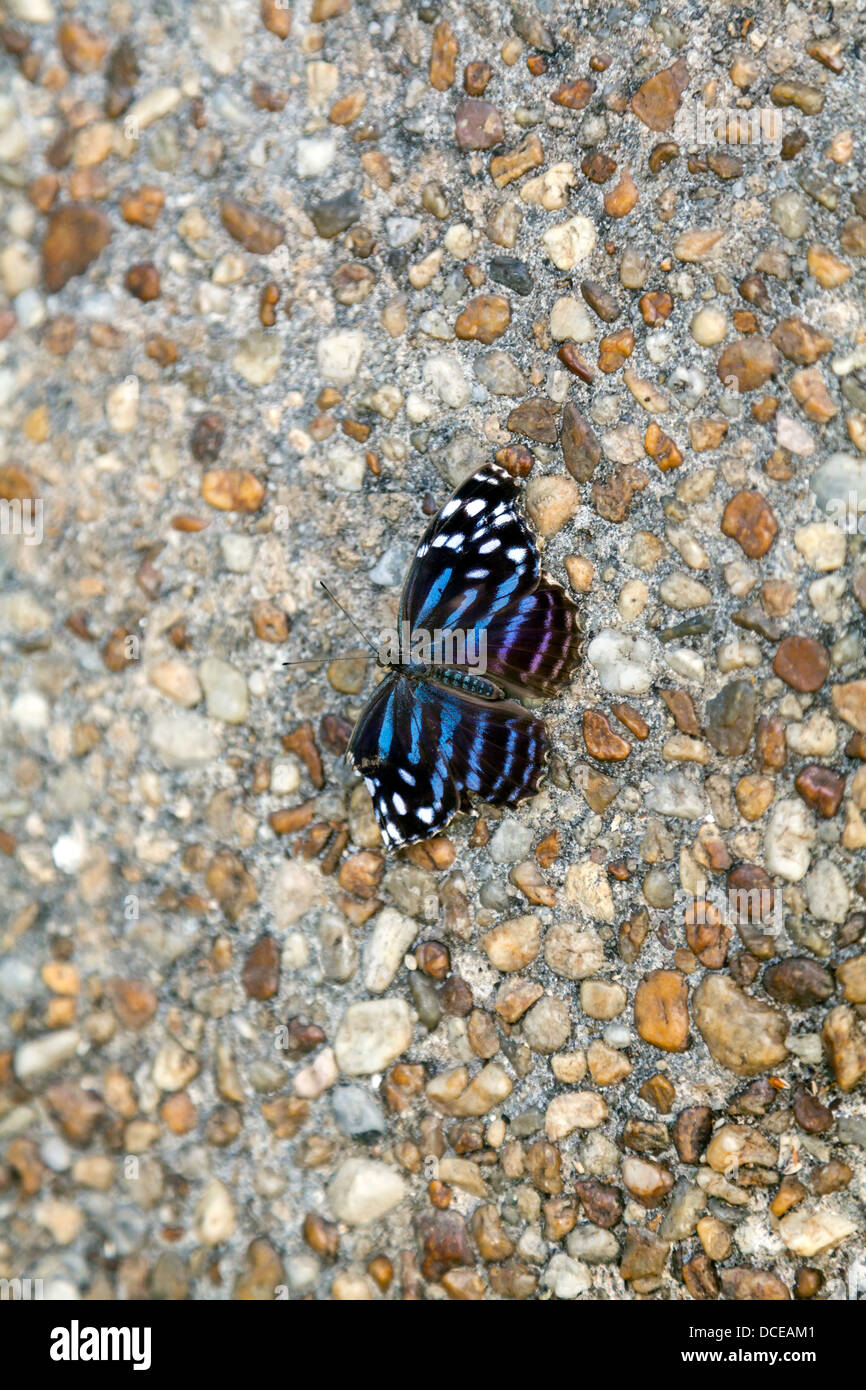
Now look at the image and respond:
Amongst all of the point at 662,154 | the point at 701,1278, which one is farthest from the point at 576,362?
the point at 701,1278

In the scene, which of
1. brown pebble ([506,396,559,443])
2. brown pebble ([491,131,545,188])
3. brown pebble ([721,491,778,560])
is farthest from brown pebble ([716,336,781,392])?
brown pebble ([491,131,545,188])

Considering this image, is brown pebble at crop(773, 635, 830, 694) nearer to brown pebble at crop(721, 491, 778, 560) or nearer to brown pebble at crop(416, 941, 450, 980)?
brown pebble at crop(721, 491, 778, 560)

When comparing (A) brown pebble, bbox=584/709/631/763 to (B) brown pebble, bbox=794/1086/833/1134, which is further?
(A) brown pebble, bbox=584/709/631/763

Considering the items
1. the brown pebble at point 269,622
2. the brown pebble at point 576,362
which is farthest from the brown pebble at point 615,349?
the brown pebble at point 269,622

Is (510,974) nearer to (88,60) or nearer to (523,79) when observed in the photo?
(523,79)

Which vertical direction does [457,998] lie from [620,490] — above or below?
below

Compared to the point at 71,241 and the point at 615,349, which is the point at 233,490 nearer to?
the point at 71,241
